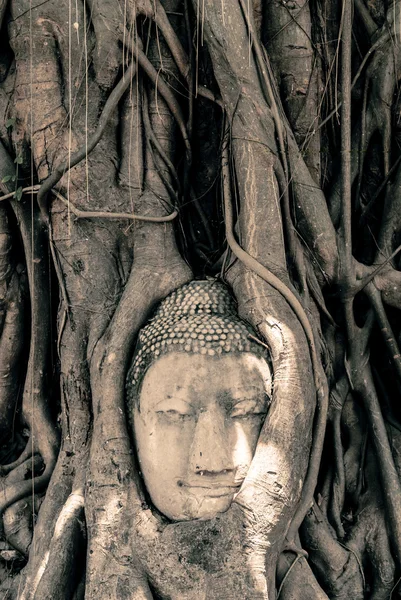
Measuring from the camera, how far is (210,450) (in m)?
2.56

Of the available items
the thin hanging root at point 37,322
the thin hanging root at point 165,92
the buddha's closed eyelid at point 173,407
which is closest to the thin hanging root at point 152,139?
the thin hanging root at point 165,92

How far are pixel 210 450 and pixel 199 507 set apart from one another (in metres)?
0.19

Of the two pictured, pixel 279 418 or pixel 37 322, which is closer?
pixel 279 418

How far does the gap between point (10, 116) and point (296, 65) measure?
118 cm

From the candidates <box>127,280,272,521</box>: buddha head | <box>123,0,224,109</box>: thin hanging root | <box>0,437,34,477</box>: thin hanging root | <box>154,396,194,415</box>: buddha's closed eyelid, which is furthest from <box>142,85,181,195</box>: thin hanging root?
<box>0,437,34,477</box>: thin hanging root

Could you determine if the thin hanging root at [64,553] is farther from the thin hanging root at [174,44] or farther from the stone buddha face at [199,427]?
the thin hanging root at [174,44]

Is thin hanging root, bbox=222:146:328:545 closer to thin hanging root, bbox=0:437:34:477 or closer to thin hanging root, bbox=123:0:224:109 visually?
thin hanging root, bbox=123:0:224:109

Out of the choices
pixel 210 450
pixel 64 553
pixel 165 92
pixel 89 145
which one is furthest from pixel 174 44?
pixel 64 553

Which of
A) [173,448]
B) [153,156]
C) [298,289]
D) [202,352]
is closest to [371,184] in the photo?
[298,289]

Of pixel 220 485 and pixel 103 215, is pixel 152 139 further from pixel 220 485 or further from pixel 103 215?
pixel 220 485

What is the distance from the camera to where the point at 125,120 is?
3.23m

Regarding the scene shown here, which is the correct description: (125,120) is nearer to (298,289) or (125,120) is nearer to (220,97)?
(220,97)

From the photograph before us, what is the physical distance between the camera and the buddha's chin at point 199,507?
2.57m

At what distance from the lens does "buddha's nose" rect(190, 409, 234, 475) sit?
2.56 meters
